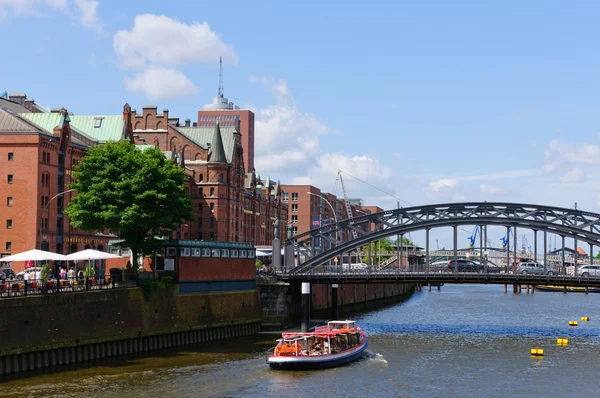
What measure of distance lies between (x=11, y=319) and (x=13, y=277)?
13918 millimetres

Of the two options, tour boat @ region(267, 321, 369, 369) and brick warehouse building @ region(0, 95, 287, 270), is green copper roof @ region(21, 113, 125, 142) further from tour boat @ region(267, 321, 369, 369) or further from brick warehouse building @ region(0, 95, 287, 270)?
tour boat @ region(267, 321, 369, 369)

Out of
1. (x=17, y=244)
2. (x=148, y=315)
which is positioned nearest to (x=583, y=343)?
(x=148, y=315)

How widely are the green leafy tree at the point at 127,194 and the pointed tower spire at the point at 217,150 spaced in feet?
211

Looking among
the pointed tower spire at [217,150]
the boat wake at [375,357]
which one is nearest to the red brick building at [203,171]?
the pointed tower spire at [217,150]

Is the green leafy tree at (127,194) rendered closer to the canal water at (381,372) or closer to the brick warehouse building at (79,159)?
the brick warehouse building at (79,159)

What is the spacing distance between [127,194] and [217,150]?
68.5 meters

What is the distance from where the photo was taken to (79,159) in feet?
336

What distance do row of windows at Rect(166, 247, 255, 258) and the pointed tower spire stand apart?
171 feet

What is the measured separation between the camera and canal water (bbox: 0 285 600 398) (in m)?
52.9

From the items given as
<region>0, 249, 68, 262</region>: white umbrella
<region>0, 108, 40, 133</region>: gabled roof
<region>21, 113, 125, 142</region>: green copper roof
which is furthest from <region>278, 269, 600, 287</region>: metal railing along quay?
<region>0, 249, 68, 262</region>: white umbrella

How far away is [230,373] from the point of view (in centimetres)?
5869

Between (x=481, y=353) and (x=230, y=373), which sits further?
(x=481, y=353)

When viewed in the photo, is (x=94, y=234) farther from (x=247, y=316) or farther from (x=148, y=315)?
(x=148, y=315)

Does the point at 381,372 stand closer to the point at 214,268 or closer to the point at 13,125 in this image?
the point at 214,268
